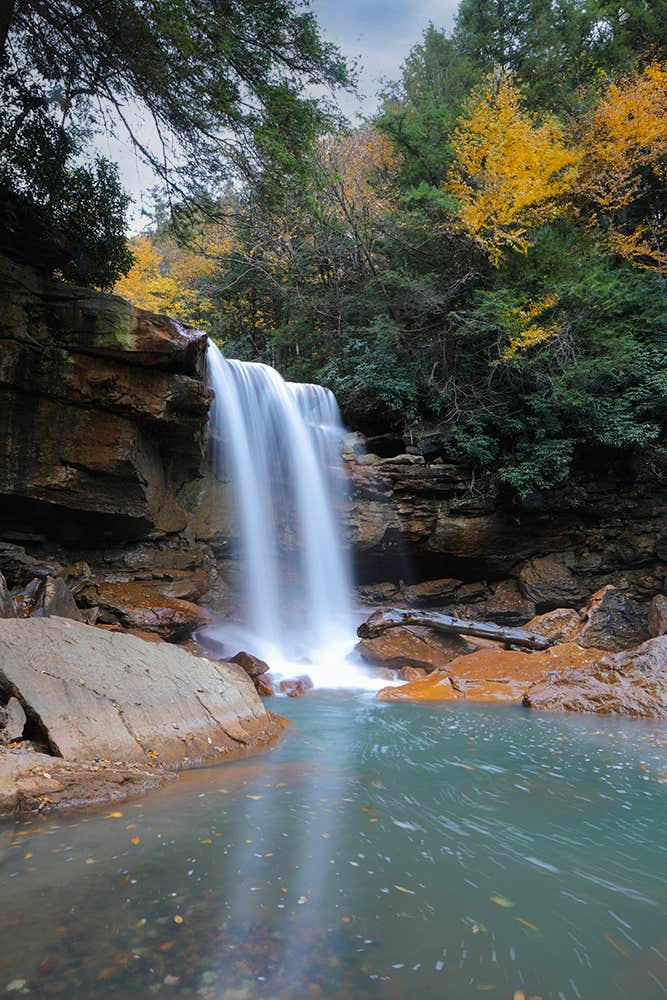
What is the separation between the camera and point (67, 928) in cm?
209

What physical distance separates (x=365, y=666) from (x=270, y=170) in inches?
372

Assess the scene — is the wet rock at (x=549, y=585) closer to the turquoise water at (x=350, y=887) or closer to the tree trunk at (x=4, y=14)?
the turquoise water at (x=350, y=887)

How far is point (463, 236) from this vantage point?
1420 cm

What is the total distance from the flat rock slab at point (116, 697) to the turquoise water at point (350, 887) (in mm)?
490

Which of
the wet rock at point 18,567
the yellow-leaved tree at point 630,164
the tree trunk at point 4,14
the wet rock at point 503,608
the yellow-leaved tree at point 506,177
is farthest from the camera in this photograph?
the yellow-leaved tree at point 630,164

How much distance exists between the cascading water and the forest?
7.97ft

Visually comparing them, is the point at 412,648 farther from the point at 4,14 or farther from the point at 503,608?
the point at 4,14

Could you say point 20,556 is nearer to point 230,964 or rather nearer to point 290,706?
point 290,706

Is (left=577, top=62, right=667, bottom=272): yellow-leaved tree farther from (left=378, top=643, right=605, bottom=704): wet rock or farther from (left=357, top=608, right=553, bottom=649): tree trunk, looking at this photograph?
(left=378, top=643, right=605, bottom=704): wet rock

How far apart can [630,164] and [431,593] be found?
13041 millimetres

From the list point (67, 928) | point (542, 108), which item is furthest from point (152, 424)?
Answer: point (542, 108)

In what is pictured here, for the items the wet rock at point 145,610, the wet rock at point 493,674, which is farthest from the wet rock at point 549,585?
the wet rock at point 145,610

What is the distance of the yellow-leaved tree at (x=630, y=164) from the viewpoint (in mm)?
14619

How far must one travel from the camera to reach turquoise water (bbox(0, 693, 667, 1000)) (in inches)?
74.4
